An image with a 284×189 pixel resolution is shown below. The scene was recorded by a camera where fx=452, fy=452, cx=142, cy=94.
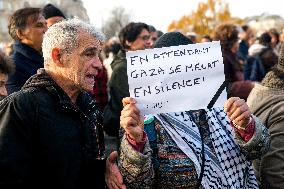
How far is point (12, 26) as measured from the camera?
155 inches

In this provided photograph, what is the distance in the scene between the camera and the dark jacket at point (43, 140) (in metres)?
2.03

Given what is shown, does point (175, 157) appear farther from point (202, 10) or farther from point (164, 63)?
point (202, 10)

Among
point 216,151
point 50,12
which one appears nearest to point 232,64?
point 50,12

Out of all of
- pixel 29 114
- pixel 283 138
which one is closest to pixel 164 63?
pixel 29 114

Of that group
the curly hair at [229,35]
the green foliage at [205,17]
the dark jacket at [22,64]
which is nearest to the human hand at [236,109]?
the dark jacket at [22,64]

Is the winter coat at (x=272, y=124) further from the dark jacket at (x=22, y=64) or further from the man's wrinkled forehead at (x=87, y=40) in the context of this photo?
the dark jacket at (x=22, y=64)

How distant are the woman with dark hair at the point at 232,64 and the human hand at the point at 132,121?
2.80 metres

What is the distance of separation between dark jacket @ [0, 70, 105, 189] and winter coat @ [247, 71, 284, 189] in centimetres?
143

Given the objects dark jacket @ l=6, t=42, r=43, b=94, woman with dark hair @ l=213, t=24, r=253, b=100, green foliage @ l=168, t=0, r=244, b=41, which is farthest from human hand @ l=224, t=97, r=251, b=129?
green foliage @ l=168, t=0, r=244, b=41

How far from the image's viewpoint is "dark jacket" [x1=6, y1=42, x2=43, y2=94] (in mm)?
3555

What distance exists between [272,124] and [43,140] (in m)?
1.76

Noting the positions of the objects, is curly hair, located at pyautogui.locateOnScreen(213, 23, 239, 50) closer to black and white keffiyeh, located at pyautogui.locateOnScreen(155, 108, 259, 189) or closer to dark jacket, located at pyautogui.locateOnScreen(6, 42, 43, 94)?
dark jacket, located at pyautogui.locateOnScreen(6, 42, 43, 94)

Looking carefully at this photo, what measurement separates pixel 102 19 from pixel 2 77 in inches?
1910

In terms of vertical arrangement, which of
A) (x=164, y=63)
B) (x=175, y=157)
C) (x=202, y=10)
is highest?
(x=164, y=63)
